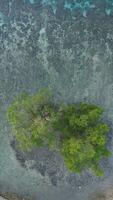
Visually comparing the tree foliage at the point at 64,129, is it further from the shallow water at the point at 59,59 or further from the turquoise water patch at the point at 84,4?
the turquoise water patch at the point at 84,4

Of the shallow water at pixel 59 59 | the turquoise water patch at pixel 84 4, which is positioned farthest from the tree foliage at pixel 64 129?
the turquoise water patch at pixel 84 4

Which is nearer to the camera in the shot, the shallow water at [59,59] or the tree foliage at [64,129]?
the tree foliage at [64,129]

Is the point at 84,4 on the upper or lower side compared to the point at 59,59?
upper

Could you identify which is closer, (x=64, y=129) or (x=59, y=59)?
(x=64, y=129)

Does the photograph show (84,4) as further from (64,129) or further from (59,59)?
(64,129)

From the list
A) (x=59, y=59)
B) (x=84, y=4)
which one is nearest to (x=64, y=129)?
(x=59, y=59)

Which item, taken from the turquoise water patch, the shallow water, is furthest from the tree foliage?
the turquoise water patch
